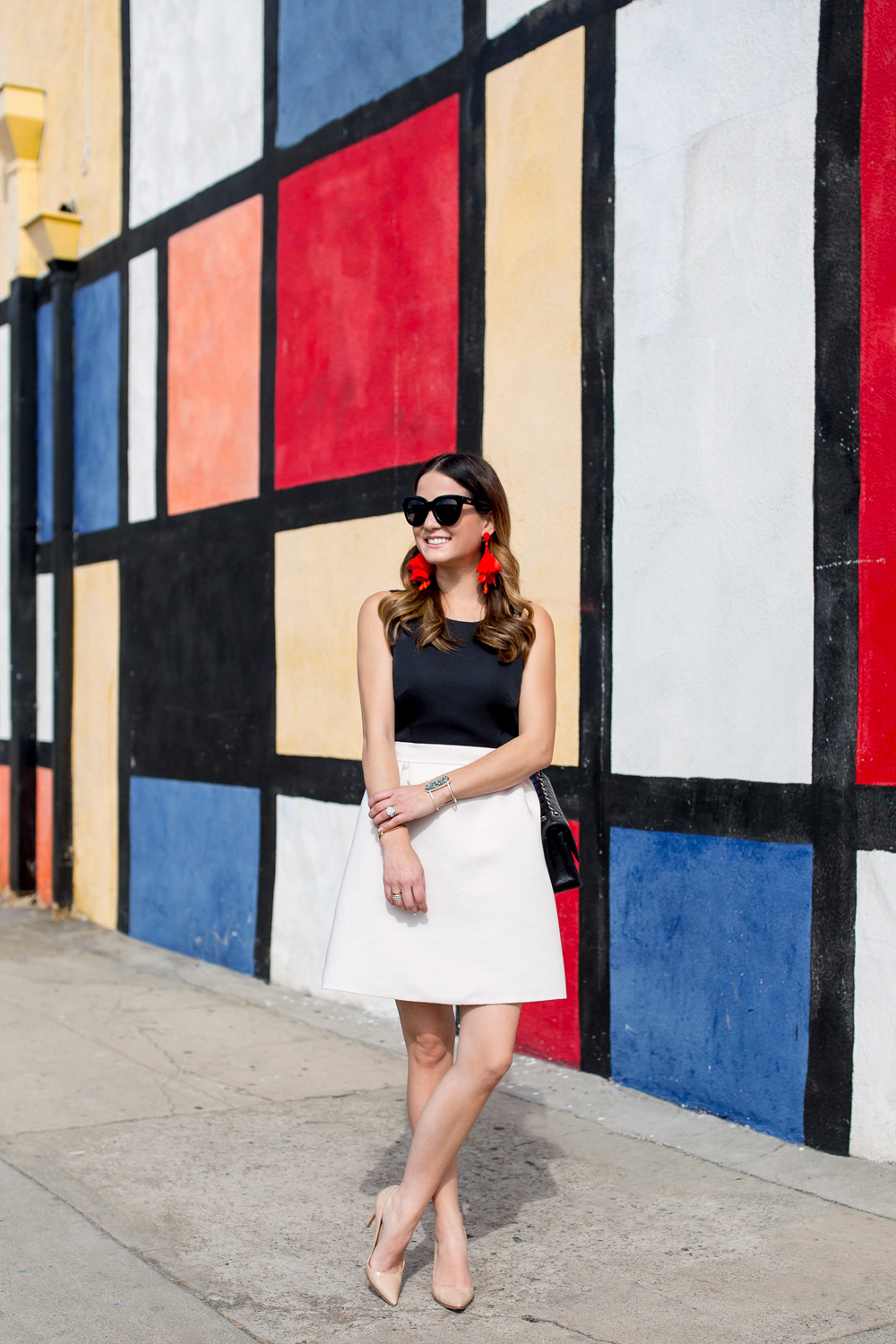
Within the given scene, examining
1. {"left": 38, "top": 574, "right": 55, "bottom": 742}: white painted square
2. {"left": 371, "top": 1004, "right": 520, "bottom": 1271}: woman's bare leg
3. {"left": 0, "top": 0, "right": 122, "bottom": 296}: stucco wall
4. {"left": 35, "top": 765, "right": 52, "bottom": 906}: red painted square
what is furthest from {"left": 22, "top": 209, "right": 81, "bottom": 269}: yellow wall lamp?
{"left": 371, "top": 1004, "right": 520, "bottom": 1271}: woman's bare leg

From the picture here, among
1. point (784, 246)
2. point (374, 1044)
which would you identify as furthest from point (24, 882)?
point (784, 246)

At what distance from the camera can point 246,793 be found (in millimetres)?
7289

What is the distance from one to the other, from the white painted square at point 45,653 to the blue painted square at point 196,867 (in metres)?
1.35

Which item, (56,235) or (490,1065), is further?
(56,235)

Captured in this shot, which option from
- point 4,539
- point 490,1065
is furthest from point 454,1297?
point 4,539

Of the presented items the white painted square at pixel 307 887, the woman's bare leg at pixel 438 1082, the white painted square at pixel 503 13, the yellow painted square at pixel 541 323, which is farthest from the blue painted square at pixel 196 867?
the woman's bare leg at pixel 438 1082

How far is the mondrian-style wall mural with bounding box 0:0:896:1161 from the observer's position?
13.8ft

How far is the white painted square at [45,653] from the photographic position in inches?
372

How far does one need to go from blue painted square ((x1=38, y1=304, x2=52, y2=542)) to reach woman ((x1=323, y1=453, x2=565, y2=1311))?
6735 mm

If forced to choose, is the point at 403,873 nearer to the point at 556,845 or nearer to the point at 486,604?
the point at 556,845

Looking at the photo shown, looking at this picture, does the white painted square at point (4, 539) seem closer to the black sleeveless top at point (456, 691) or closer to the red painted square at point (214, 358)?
the red painted square at point (214, 358)

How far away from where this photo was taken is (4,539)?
405 inches

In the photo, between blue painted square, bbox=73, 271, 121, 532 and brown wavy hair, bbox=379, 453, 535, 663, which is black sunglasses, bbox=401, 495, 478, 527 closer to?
brown wavy hair, bbox=379, 453, 535, 663

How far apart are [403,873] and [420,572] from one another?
2.27ft
